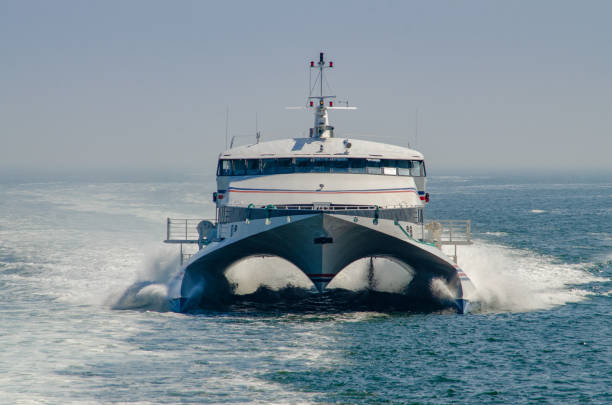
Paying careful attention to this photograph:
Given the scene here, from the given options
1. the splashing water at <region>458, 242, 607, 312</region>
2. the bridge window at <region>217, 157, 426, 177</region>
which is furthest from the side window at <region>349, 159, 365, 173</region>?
the splashing water at <region>458, 242, 607, 312</region>

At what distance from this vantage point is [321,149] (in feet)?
95.9

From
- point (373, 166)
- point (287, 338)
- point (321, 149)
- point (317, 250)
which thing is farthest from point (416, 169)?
point (287, 338)

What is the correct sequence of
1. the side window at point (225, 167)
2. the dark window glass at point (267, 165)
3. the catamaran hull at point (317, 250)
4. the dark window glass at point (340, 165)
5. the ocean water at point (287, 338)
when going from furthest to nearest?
1. the side window at point (225, 167)
2. the dark window glass at point (267, 165)
3. the dark window glass at point (340, 165)
4. the catamaran hull at point (317, 250)
5. the ocean water at point (287, 338)

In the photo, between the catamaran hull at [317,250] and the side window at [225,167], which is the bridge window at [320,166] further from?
the catamaran hull at [317,250]

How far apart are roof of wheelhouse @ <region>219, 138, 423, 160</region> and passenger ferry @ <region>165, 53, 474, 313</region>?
4 centimetres

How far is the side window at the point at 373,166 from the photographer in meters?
28.7

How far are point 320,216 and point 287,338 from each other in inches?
166

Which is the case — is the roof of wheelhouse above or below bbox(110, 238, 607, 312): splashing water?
above

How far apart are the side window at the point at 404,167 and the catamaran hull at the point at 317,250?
3369mm

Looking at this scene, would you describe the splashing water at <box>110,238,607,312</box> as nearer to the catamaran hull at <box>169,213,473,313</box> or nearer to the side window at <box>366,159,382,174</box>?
the catamaran hull at <box>169,213,473,313</box>

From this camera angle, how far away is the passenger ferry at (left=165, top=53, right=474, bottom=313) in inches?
989

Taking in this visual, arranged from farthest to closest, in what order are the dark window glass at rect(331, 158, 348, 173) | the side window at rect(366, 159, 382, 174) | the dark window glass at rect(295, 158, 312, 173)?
the side window at rect(366, 159, 382, 174) → the dark window glass at rect(295, 158, 312, 173) → the dark window glass at rect(331, 158, 348, 173)

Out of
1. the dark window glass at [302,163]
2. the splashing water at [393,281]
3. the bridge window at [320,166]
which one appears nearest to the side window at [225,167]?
the bridge window at [320,166]

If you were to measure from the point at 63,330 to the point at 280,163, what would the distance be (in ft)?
34.9
